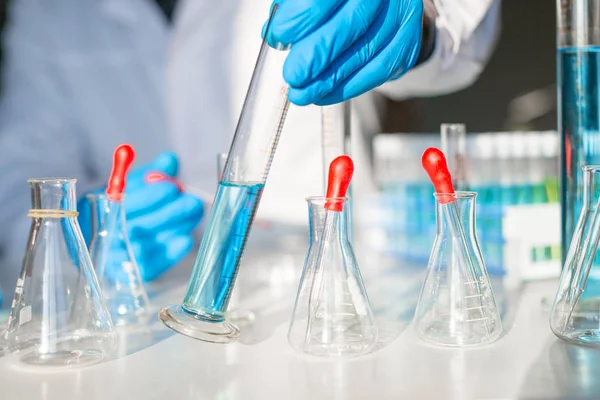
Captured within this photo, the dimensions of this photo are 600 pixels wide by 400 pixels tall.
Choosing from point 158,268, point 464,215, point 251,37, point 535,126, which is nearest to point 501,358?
point 464,215

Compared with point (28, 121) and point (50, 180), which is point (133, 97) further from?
point (50, 180)

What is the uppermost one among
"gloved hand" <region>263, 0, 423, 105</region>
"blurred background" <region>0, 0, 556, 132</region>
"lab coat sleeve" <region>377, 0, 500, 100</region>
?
"blurred background" <region>0, 0, 556, 132</region>

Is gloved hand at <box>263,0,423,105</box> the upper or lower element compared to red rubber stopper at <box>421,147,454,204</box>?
upper

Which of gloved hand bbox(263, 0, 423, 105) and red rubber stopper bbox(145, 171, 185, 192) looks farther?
→ red rubber stopper bbox(145, 171, 185, 192)

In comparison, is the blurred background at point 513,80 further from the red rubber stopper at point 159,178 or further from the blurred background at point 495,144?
the red rubber stopper at point 159,178

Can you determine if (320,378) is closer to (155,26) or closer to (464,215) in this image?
(464,215)

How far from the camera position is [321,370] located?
87cm

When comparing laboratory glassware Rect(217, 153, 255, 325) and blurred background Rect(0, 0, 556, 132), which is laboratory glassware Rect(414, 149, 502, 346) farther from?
blurred background Rect(0, 0, 556, 132)

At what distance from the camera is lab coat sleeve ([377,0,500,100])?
55.4 inches

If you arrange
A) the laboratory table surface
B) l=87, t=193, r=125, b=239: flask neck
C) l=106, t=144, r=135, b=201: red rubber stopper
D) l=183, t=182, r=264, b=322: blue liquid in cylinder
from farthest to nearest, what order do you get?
l=87, t=193, r=125, b=239: flask neck, l=106, t=144, r=135, b=201: red rubber stopper, l=183, t=182, r=264, b=322: blue liquid in cylinder, the laboratory table surface

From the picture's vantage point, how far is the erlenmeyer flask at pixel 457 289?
961mm

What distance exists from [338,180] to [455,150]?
0.40m

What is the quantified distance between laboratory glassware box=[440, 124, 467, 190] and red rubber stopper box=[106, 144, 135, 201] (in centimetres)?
55

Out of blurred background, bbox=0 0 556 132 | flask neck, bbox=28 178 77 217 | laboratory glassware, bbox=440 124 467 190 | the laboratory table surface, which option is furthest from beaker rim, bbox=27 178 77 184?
blurred background, bbox=0 0 556 132
